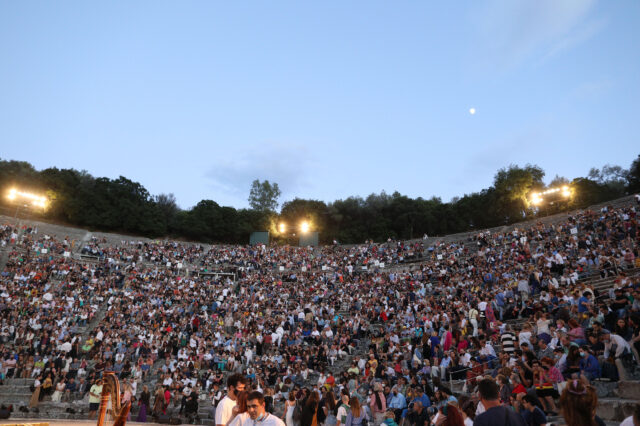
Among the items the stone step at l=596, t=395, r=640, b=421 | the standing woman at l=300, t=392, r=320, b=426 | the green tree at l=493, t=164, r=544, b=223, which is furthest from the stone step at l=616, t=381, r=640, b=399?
the green tree at l=493, t=164, r=544, b=223

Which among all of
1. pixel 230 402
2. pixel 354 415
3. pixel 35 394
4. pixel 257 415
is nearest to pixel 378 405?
pixel 354 415

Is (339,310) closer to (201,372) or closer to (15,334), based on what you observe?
(201,372)

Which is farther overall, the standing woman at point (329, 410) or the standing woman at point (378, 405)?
the standing woman at point (378, 405)

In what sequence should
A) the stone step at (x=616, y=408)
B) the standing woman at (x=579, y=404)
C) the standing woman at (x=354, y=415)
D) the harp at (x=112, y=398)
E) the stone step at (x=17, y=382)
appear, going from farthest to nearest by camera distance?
the stone step at (x=17, y=382)
the standing woman at (x=354, y=415)
the stone step at (x=616, y=408)
the harp at (x=112, y=398)
the standing woman at (x=579, y=404)

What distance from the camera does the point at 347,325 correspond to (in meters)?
18.4

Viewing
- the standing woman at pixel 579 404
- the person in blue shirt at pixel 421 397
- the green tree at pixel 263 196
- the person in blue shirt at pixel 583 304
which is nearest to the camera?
the standing woman at pixel 579 404

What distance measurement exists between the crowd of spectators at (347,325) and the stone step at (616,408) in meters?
0.44

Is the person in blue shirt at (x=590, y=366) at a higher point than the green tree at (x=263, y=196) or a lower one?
lower

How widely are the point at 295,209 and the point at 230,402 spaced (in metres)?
49.8

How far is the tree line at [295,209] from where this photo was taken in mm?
42188

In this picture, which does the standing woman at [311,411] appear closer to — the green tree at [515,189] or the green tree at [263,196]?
the green tree at [515,189]

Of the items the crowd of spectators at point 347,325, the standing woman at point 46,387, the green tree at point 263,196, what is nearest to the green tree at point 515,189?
the crowd of spectators at point 347,325

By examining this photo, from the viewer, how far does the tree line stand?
42188mm

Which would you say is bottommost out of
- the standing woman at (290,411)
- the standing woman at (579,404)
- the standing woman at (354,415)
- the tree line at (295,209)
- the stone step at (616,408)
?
the standing woman at (290,411)
